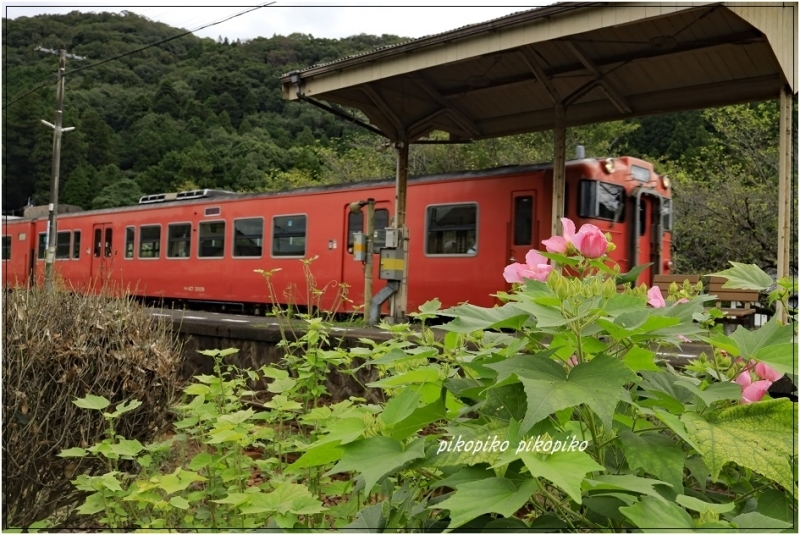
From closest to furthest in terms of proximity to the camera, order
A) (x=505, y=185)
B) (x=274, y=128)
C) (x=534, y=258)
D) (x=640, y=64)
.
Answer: (x=534, y=258), (x=640, y=64), (x=505, y=185), (x=274, y=128)

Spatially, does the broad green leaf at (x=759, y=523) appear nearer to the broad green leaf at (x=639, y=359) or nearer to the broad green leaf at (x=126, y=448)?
the broad green leaf at (x=639, y=359)

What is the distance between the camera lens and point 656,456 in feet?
4.52

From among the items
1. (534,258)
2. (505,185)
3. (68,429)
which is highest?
(505,185)

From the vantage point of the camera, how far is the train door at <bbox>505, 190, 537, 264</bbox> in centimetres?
903

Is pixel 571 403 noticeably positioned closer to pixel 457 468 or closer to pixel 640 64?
pixel 457 468

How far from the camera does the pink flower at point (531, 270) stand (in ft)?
5.46

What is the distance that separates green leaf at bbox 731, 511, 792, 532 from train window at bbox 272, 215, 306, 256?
1079 cm

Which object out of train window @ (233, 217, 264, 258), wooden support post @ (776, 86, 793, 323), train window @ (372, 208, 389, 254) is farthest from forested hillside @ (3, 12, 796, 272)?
wooden support post @ (776, 86, 793, 323)

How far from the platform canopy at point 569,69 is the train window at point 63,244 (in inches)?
460

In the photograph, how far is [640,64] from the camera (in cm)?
740

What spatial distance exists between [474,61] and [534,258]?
22.1 feet

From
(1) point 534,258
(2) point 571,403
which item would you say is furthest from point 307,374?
(2) point 571,403

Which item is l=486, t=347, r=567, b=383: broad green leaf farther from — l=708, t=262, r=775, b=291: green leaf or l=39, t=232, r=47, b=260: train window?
l=39, t=232, r=47, b=260: train window

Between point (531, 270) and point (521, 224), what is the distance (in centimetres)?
758
